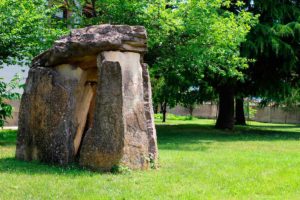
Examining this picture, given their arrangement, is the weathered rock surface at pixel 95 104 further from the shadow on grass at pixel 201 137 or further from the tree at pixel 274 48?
the tree at pixel 274 48

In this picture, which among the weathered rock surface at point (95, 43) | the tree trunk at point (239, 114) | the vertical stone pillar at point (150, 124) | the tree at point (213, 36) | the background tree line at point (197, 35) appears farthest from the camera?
the tree trunk at point (239, 114)

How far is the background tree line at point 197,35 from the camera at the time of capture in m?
13.9

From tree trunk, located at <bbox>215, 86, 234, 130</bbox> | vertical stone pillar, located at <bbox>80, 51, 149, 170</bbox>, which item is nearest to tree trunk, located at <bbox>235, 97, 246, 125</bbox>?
tree trunk, located at <bbox>215, 86, 234, 130</bbox>

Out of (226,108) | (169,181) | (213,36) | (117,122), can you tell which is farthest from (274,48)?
(169,181)

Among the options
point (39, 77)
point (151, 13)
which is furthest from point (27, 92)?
point (151, 13)

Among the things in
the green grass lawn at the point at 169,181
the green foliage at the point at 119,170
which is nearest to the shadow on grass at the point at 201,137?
the green grass lawn at the point at 169,181

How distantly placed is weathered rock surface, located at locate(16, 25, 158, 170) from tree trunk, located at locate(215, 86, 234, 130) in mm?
13067

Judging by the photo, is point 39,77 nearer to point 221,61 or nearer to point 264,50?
point 221,61

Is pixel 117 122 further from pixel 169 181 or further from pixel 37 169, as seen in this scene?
pixel 37 169

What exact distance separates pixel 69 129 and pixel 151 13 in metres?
7.01

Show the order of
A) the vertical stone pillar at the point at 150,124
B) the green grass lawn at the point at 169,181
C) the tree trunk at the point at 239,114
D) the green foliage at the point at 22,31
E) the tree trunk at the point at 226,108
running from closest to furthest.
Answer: the green grass lawn at the point at 169,181, the vertical stone pillar at the point at 150,124, the green foliage at the point at 22,31, the tree trunk at the point at 226,108, the tree trunk at the point at 239,114

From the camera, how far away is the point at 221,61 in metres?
16.8

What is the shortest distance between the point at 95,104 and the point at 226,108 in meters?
14.4

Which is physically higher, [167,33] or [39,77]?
[167,33]
